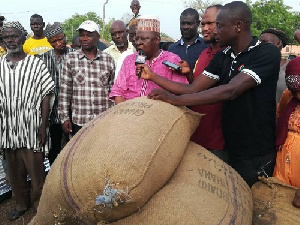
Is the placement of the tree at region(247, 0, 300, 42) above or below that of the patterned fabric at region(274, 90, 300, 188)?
above

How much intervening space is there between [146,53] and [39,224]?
4.67 feet

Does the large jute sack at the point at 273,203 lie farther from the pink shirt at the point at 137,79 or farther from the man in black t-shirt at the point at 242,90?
the pink shirt at the point at 137,79

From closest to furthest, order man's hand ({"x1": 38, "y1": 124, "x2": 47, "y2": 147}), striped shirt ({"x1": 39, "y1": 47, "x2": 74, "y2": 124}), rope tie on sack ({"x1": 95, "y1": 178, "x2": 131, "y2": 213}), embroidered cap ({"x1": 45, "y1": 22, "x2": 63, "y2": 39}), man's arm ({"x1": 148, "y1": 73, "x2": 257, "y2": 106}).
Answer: rope tie on sack ({"x1": 95, "y1": 178, "x2": 131, "y2": 213}) → man's arm ({"x1": 148, "y1": 73, "x2": 257, "y2": 106}) → man's hand ({"x1": 38, "y1": 124, "x2": 47, "y2": 147}) → striped shirt ({"x1": 39, "y1": 47, "x2": 74, "y2": 124}) → embroidered cap ({"x1": 45, "y1": 22, "x2": 63, "y2": 39})

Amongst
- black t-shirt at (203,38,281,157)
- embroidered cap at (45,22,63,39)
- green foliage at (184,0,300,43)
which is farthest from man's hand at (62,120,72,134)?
green foliage at (184,0,300,43)

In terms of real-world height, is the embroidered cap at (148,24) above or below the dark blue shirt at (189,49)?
above

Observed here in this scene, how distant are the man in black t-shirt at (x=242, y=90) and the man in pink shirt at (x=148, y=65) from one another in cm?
23

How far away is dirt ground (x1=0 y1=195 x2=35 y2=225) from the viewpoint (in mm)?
3857

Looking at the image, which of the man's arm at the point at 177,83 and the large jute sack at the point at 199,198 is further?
the man's arm at the point at 177,83

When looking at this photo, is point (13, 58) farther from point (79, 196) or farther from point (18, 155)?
point (79, 196)

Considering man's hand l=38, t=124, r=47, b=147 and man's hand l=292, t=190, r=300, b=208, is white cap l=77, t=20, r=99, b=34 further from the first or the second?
man's hand l=292, t=190, r=300, b=208

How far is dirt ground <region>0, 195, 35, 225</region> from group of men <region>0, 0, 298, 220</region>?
0.23 feet

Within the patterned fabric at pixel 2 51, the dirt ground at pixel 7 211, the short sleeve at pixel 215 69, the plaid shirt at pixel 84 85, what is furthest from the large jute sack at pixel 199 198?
the patterned fabric at pixel 2 51

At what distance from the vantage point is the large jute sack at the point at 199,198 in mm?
1927

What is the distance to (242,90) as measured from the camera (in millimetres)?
2432
